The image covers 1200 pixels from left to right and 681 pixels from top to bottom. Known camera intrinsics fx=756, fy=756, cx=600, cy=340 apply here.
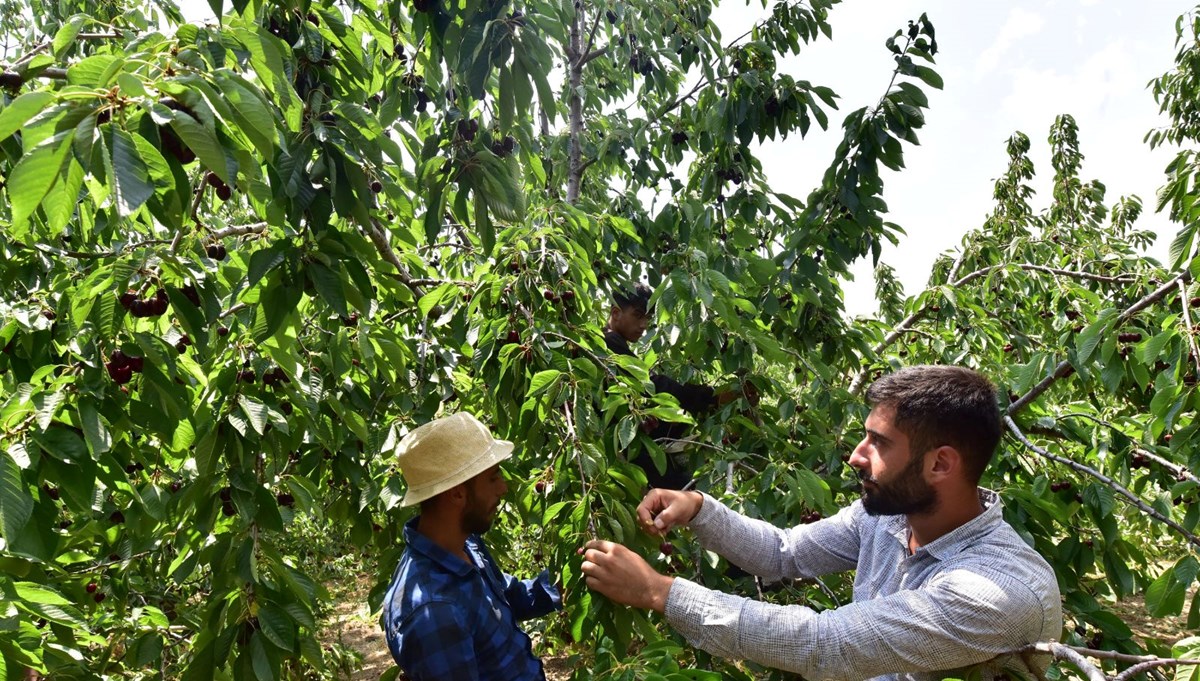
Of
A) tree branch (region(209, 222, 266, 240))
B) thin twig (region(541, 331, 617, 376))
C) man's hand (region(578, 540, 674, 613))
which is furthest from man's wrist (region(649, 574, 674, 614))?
tree branch (region(209, 222, 266, 240))

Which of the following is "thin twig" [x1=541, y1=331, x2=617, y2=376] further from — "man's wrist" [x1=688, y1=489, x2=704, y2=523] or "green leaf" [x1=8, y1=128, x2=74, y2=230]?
"green leaf" [x1=8, y1=128, x2=74, y2=230]

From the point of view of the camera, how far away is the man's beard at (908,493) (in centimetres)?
158

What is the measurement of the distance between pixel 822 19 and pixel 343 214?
2.60 m

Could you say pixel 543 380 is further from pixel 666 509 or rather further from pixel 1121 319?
pixel 1121 319

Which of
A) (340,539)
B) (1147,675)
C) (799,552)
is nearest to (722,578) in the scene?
(799,552)

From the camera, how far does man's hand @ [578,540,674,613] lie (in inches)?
59.0

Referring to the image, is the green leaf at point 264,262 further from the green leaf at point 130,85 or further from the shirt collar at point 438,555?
the shirt collar at point 438,555

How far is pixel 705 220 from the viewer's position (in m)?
3.28

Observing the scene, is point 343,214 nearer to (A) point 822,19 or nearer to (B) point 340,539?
(A) point 822,19

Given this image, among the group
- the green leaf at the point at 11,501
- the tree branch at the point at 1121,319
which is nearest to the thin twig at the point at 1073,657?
the tree branch at the point at 1121,319

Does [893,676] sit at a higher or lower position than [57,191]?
lower

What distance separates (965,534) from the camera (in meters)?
1.53

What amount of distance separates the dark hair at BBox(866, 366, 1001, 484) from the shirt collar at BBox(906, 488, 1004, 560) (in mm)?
82

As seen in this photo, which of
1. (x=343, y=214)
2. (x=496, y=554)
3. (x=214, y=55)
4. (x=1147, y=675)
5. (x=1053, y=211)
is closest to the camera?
(x=214, y=55)
